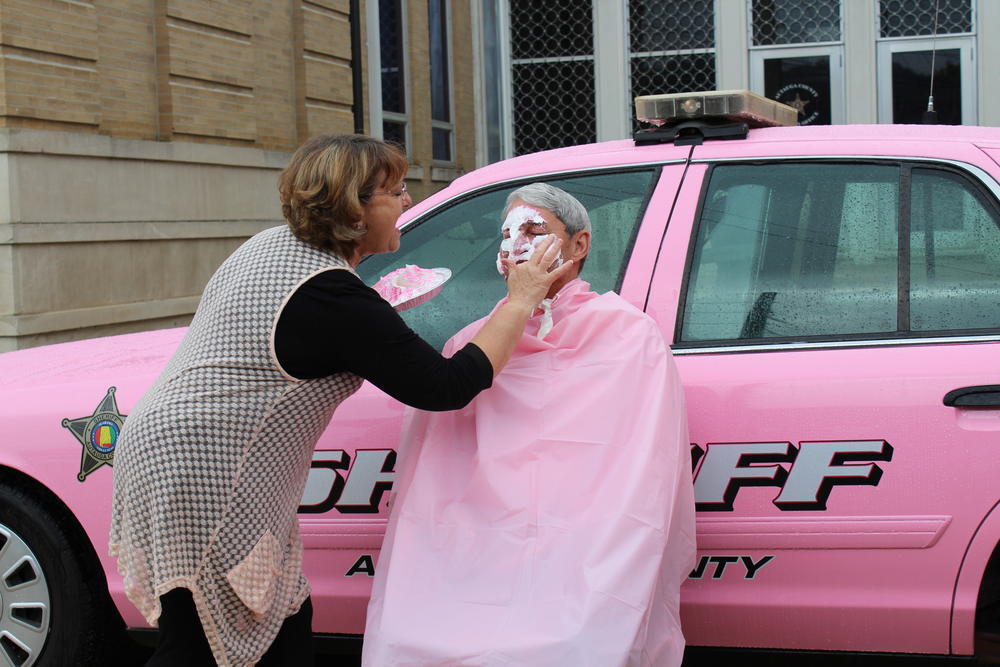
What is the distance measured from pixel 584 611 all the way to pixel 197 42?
963cm

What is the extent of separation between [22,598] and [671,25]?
14.6 metres

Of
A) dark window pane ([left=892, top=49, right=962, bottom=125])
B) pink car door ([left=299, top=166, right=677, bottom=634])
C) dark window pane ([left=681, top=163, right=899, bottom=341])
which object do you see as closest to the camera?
dark window pane ([left=681, top=163, right=899, bottom=341])

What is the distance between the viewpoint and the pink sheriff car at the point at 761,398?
331 centimetres

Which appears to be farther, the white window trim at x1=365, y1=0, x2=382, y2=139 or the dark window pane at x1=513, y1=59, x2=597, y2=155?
the dark window pane at x1=513, y1=59, x2=597, y2=155

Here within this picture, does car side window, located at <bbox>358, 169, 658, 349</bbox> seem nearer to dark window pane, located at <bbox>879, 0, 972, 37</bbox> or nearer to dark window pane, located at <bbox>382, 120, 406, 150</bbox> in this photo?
dark window pane, located at <bbox>382, 120, 406, 150</bbox>

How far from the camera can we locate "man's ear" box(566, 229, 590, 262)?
3.38 metres

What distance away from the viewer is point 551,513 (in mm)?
2977

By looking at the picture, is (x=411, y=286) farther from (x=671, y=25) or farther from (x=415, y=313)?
(x=671, y=25)

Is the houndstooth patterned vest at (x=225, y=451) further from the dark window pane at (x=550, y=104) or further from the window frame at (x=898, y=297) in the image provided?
the dark window pane at (x=550, y=104)

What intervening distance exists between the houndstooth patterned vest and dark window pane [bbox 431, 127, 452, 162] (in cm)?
1452

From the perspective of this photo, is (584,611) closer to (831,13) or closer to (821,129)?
(821,129)

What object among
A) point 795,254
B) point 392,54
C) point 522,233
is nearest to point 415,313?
point 522,233

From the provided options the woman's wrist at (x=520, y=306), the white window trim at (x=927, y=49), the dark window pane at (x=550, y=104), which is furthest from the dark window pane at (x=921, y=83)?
the woman's wrist at (x=520, y=306)

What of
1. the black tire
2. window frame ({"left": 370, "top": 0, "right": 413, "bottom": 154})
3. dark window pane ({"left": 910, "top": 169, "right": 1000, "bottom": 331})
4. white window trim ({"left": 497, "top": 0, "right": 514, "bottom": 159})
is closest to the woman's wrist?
dark window pane ({"left": 910, "top": 169, "right": 1000, "bottom": 331})
